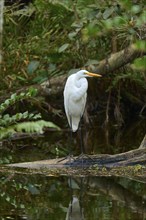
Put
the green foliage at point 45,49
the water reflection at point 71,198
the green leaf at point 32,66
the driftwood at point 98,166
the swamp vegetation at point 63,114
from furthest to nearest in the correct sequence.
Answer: the green foliage at point 45,49, the green leaf at point 32,66, the driftwood at point 98,166, the swamp vegetation at point 63,114, the water reflection at point 71,198

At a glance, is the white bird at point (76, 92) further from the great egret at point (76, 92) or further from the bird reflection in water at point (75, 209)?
the bird reflection in water at point (75, 209)

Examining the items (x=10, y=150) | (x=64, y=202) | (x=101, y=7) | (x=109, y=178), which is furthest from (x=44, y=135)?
(x=64, y=202)

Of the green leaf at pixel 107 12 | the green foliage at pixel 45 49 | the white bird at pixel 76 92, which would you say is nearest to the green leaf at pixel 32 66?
the green foliage at pixel 45 49

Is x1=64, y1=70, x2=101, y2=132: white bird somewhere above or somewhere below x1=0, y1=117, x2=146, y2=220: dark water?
above

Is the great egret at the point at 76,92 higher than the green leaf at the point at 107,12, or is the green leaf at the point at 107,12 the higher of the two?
the green leaf at the point at 107,12

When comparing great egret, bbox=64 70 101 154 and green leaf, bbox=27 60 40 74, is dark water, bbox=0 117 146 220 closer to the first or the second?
great egret, bbox=64 70 101 154

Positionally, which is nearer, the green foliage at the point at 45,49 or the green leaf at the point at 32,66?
the green leaf at the point at 32,66

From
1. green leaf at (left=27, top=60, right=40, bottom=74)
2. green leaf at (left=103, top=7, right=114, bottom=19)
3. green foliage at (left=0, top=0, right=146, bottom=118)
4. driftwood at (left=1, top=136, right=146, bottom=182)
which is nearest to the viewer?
driftwood at (left=1, top=136, right=146, bottom=182)

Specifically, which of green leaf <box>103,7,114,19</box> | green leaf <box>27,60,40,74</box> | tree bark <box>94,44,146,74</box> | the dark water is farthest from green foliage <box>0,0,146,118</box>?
green leaf <box>103,7,114,19</box>

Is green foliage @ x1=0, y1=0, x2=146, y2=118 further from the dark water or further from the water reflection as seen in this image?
the water reflection

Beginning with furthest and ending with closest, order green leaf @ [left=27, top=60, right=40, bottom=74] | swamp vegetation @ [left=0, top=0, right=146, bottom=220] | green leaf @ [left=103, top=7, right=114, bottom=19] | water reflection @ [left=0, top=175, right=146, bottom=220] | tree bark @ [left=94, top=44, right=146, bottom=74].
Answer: green leaf @ [left=27, top=60, right=40, bottom=74], tree bark @ [left=94, top=44, right=146, bottom=74], green leaf @ [left=103, top=7, right=114, bottom=19], swamp vegetation @ [left=0, top=0, right=146, bottom=220], water reflection @ [left=0, top=175, right=146, bottom=220]

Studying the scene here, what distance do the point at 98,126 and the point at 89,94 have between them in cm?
69

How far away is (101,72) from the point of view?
9.60 m

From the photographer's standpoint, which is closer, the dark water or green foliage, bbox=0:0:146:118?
the dark water
